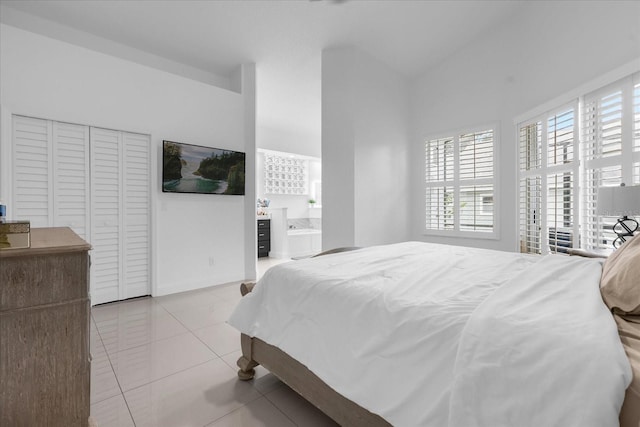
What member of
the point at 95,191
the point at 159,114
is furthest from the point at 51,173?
the point at 159,114

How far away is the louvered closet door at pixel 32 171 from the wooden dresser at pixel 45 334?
2.51m

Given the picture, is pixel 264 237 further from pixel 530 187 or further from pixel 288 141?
pixel 530 187

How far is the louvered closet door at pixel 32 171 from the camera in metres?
2.79

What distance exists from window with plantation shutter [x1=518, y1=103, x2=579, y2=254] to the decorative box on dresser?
4749 millimetres

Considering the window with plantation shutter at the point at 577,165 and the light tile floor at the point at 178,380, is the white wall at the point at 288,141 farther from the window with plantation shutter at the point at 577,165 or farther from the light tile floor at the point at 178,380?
the window with plantation shutter at the point at 577,165

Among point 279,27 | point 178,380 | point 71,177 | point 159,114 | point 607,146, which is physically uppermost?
point 279,27

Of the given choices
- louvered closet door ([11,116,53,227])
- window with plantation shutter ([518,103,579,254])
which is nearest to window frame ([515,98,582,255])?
window with plantation shutter ([518,103,579,254])

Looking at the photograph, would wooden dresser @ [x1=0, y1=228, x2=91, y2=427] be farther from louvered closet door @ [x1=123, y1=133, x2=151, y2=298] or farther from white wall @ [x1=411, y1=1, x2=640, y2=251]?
white wall @ [x1=411, y1=1, x2=640, y2=251]

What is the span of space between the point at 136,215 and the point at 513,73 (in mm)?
5003

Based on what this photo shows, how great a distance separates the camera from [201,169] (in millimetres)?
3893

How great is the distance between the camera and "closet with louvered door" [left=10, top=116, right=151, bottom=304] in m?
2.86

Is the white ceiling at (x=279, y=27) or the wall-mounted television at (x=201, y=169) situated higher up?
the white ceiling at (x=279, y=27)

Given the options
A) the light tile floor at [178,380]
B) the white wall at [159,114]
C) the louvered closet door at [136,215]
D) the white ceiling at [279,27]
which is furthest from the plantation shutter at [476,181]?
the louvered closet door at [136,215]

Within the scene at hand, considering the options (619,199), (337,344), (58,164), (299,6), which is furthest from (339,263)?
(58,164)
